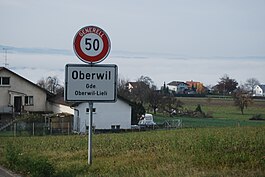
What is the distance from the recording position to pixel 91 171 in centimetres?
1115

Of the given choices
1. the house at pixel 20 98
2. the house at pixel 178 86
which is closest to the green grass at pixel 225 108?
the house at pixel 20 98

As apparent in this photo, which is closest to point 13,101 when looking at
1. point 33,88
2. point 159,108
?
point 33,88

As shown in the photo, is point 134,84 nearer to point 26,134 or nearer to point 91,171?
point 26,134

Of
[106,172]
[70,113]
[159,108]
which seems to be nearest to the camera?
[106,172]

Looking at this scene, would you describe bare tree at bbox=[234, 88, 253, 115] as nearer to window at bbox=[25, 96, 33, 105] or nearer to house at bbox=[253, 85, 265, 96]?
window at bbox=[25, 96, 33, 105]

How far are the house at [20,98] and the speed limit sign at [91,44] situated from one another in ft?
150

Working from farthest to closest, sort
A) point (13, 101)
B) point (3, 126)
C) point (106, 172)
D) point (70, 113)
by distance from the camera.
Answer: point (13, 101)
point (70, 113)
point (3, 126)
point (106, 172)

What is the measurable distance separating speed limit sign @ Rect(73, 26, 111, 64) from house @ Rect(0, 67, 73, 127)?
1803 inches

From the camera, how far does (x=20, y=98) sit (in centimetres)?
5803

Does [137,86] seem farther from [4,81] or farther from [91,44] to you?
[91,44]

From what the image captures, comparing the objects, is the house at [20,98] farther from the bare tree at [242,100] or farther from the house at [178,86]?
the house at [178,86]

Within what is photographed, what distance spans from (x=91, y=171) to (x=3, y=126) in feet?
121

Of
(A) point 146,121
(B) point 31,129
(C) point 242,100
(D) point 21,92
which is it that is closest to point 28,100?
(D) point 21,92

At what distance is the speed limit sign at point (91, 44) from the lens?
Result: 1075 centimetres
